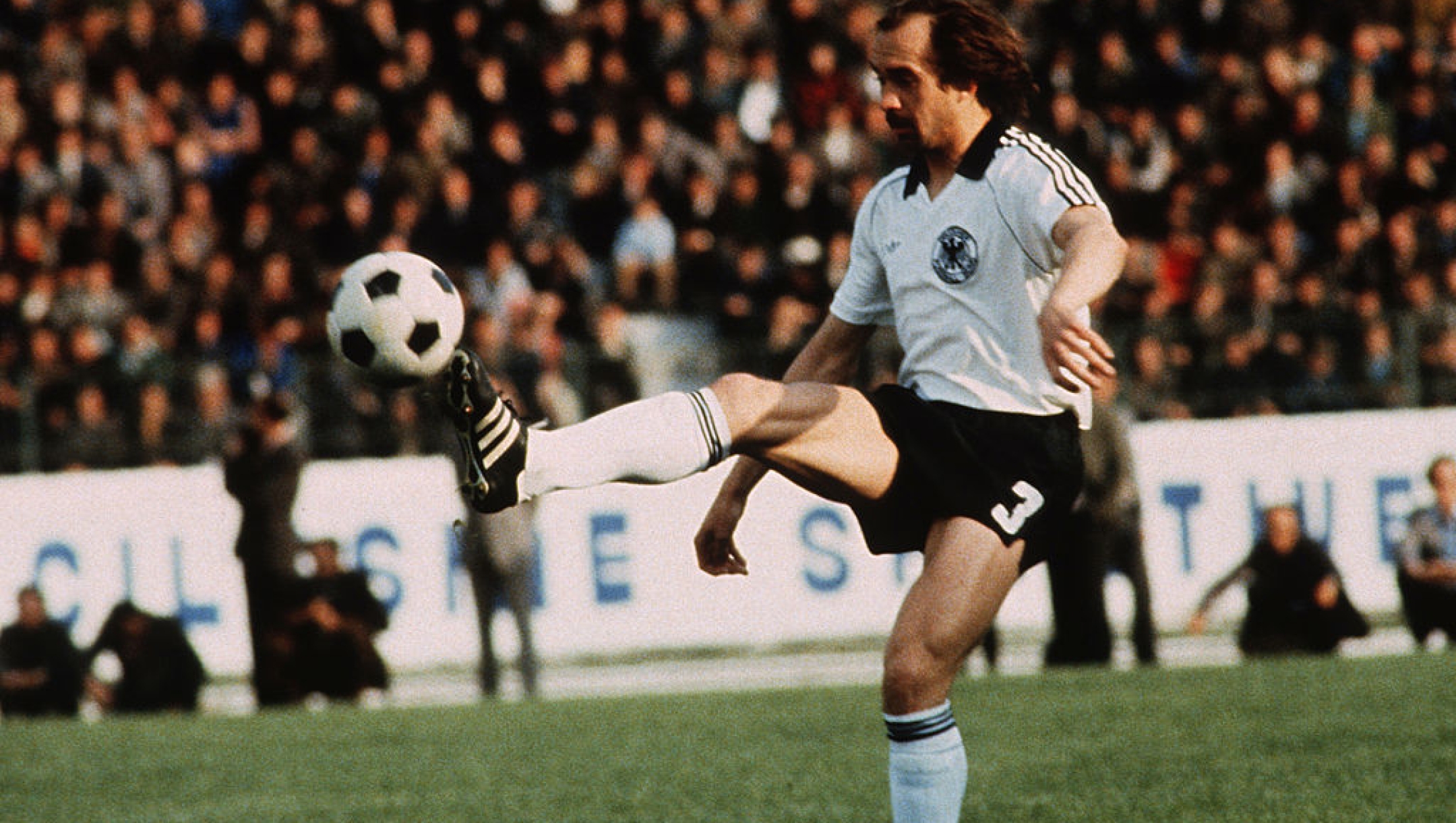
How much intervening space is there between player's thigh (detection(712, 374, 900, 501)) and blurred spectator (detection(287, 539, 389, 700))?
26.9 ft

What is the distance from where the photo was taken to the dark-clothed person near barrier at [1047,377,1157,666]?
A: 1230 centimetres

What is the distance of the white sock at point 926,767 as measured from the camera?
486cm

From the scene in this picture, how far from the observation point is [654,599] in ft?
45.8

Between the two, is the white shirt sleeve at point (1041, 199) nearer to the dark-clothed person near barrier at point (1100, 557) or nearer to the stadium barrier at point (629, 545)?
the dark-clothed person near barrier at point (1100, 557)

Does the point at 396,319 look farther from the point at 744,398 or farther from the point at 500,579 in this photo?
the point at 500,579

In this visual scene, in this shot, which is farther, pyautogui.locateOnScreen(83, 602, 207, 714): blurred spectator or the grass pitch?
pyautogui.locateOnScreen(83, 602, 207, 714): blurred spectator

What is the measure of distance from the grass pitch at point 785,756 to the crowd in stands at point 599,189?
3.37 metres

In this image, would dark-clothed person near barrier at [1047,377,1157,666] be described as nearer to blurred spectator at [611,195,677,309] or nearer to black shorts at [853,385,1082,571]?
blurred spectator at [611,195,677,309]

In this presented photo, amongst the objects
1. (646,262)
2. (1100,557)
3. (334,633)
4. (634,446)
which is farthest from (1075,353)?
(646,262)

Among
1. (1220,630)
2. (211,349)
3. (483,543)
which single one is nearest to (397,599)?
(483,543)

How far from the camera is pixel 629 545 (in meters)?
14.0

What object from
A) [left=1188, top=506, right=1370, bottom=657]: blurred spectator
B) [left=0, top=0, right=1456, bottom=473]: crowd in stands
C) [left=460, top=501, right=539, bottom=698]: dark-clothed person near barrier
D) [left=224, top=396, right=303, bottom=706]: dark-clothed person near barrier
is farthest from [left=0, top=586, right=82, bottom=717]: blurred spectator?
[left=1188, top=506, right=1370, bottom=657]: blurred spectator

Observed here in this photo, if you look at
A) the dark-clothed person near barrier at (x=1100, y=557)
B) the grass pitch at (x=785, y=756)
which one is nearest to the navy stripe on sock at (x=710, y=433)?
the grass pitch at (x=785, y=756)

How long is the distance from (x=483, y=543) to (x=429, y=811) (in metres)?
5.11
